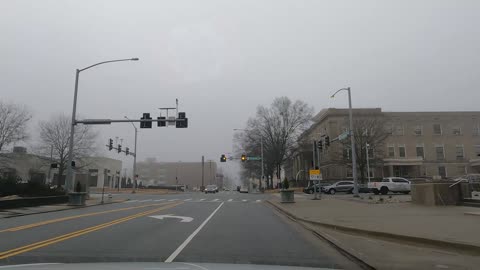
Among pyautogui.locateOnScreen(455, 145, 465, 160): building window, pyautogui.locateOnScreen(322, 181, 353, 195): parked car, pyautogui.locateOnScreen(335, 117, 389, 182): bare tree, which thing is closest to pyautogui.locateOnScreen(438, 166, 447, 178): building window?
pyautogui.locateOnScreen(455, 145, 465, 160): building window

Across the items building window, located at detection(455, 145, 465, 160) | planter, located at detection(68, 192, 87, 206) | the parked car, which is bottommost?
planter, located at detection(68, 192, 87, 206)

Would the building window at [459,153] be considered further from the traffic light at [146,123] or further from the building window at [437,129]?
the traffic light at [146,123]

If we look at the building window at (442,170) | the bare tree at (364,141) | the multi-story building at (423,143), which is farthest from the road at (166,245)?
the building window at (442,170)

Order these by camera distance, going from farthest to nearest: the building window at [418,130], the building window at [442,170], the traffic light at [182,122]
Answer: the building window at [418,130], the building window at [442,170], the traffic light at [182,122]

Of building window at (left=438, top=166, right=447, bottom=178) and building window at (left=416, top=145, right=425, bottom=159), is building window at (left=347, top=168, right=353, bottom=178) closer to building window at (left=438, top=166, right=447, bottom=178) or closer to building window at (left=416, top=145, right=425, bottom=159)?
building window at (left=416, top=145, right=425, bottom=159)

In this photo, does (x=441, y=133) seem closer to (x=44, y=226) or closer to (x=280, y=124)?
(x=280, y=124)

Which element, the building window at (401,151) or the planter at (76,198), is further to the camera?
the building window at (401,151)

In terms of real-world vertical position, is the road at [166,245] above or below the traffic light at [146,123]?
below

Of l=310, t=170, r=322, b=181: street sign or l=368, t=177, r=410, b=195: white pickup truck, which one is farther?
l=368, t=177, r=410, b=195: white pickup truck

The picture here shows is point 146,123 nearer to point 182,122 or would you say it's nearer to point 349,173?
point 182,122

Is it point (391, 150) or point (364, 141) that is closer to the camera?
point (364, 141)

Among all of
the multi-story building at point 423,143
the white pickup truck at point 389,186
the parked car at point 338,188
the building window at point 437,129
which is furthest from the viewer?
the building window at point 437,129

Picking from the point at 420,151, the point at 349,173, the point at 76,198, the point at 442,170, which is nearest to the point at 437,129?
the point at 420,151

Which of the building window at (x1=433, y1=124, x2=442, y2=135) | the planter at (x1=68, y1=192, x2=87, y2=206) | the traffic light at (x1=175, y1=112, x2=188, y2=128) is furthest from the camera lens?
the building window at (x1=433, y1=124, x2=442, y2=135)
